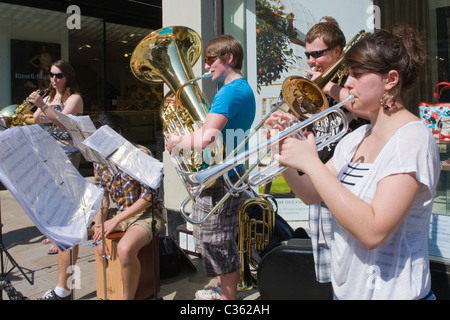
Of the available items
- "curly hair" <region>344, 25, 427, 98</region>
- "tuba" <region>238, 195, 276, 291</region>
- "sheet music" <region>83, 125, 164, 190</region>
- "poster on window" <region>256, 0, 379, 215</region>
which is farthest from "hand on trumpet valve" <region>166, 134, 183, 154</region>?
"poster on window" <region>256, 0, 379, 215</region>

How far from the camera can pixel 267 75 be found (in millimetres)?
4098

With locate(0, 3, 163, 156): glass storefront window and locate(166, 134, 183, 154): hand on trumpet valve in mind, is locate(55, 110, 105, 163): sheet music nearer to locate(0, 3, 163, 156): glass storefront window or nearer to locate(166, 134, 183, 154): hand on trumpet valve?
locate(166, 134, 183, 154): hand on trumpet valve

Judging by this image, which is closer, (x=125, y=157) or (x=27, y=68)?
(x=125, y=157)

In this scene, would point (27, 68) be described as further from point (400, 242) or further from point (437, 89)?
point (400, 242)

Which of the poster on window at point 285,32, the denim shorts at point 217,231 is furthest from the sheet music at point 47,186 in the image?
the poster on window at point 285,32

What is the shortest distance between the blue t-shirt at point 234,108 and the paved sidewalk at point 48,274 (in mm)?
1228

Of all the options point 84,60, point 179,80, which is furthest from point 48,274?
point 84,60

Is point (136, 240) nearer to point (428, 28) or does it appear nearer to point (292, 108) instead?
point (292, 108)

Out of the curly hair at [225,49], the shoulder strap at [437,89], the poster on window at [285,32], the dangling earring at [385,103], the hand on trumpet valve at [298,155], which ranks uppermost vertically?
the poster on window at [285,32]

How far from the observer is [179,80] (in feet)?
8.80

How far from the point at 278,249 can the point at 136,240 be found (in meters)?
0.90

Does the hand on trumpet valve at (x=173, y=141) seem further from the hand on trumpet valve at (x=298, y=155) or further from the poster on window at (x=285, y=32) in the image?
the poster on window at (x=285, y=32)

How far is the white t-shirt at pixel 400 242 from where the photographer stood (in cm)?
115

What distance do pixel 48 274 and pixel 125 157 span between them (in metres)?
1.85
